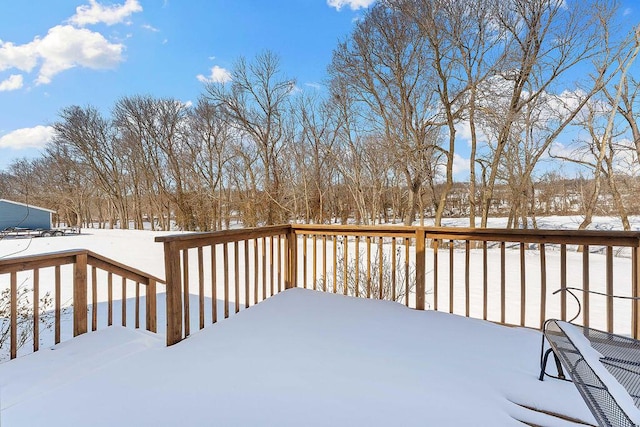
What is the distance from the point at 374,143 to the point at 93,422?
39.6 feet

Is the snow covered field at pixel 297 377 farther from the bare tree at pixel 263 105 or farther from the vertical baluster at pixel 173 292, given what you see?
the bare tree at pixel 263 105

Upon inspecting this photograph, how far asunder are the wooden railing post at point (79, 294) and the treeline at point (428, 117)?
4283 millimetres

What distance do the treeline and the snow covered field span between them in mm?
5201

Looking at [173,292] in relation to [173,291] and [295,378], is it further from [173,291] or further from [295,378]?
[295,378]

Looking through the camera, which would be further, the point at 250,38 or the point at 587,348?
the point at 250,38

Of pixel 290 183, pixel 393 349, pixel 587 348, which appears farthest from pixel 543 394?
pixel 290 183

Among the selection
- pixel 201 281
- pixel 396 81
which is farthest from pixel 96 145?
pixel 201 281

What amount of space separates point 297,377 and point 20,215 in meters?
26.6

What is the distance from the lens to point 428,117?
10203mm

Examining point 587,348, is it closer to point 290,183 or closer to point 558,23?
point 558,23

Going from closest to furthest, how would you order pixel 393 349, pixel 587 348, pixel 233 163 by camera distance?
pixel 587 348 < pixel 393 349 < pixel 233 163

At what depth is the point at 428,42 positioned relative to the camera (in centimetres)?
885

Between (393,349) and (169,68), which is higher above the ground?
(169,68)

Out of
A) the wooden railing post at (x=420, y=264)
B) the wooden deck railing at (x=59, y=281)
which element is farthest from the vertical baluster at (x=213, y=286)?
the wooden railing post at (x=420, y=264)
